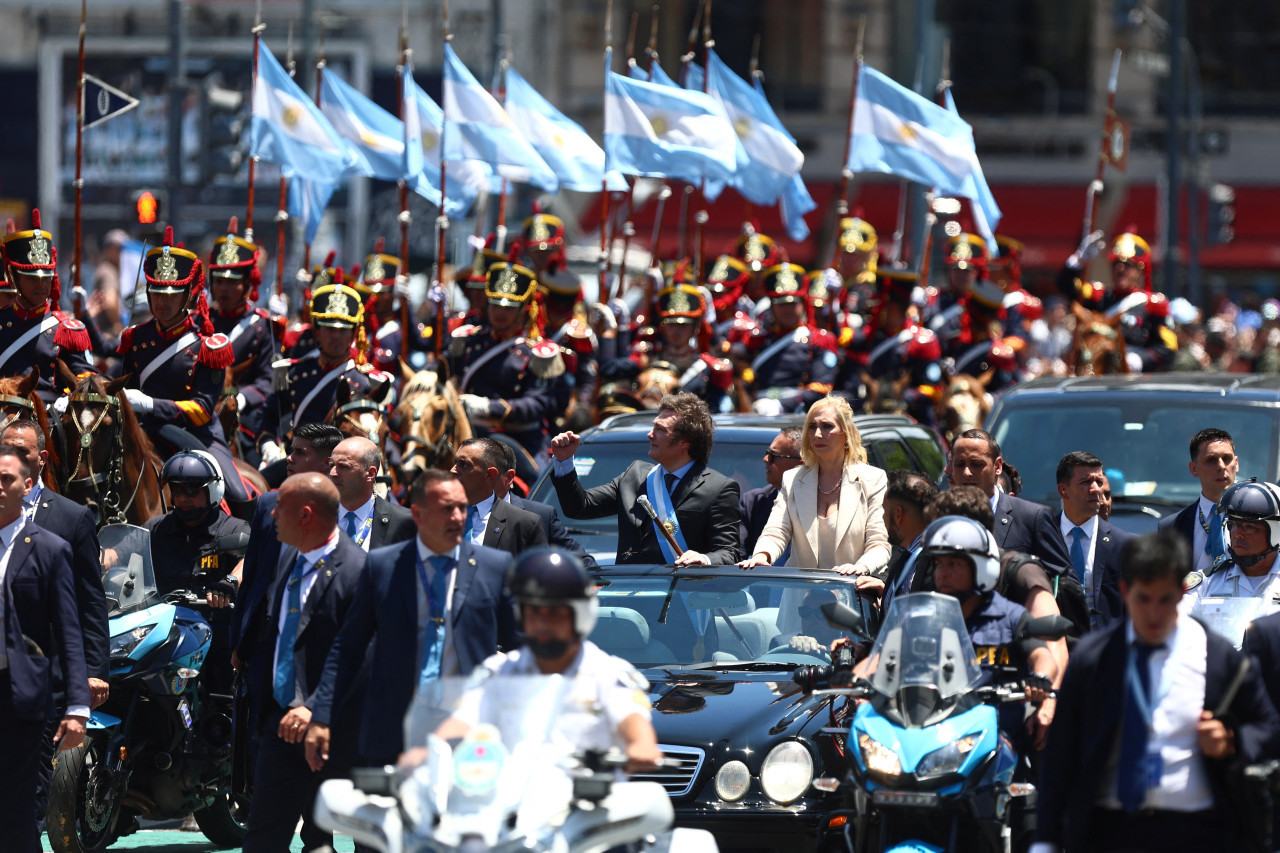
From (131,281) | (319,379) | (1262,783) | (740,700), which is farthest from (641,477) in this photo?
(131,281)

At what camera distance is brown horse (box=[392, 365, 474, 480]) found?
41.0 ft

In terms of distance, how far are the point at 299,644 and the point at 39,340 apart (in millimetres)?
4962

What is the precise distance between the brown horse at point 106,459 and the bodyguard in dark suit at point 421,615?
4.01 metres

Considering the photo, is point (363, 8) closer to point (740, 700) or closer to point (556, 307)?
point (556, 307)

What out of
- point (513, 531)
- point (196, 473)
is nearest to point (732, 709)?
point (513, 531)

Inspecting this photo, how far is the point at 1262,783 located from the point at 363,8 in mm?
31230

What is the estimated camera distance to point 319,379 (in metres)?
13.3

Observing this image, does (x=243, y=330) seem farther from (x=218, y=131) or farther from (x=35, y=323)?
(x=218, y=131)

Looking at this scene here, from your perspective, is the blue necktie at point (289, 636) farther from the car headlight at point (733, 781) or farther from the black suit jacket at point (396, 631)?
the car headlight at point (733, 781)

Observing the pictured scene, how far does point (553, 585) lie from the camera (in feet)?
19.5

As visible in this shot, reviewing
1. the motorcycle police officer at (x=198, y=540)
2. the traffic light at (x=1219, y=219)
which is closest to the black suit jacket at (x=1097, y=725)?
the motorcycle police officer at (x=198, y=540)

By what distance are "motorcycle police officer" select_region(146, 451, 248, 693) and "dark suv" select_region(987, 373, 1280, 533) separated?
4.47 metres

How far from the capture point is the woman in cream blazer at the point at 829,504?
10.0 metres

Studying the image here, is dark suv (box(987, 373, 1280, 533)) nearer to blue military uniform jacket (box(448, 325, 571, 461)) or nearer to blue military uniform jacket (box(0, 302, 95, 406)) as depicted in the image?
blue military uniform jacket (box(448, 325, 571, 461))
